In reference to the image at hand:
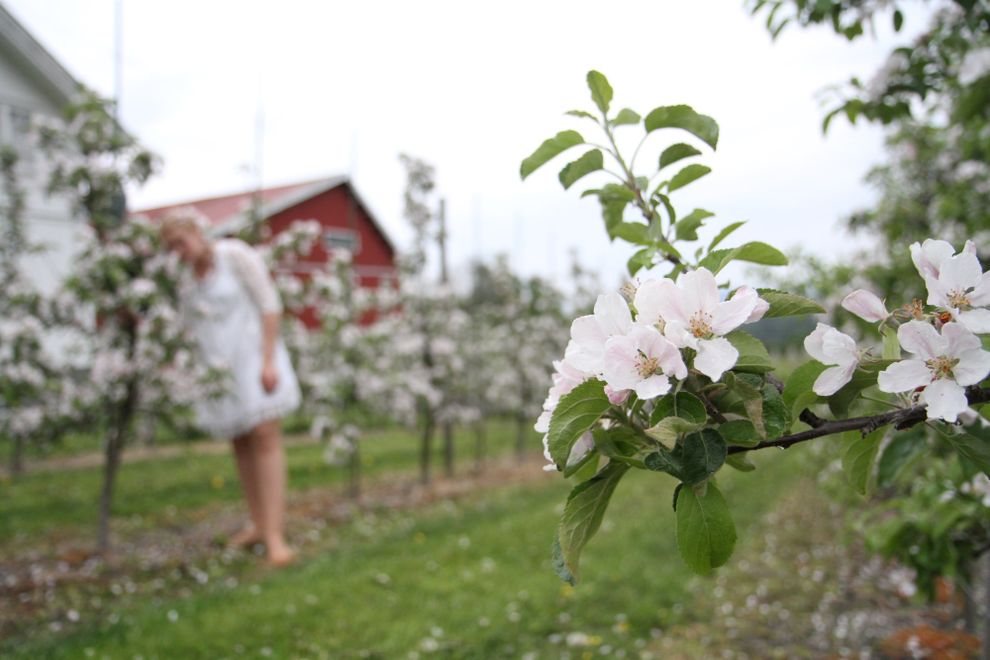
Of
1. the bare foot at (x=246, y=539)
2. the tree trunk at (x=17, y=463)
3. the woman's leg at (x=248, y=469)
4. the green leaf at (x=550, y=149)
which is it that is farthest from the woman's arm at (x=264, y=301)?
the tree trunk at (x=17, y=463)

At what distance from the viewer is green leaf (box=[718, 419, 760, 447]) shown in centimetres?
81

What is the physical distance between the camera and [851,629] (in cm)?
314

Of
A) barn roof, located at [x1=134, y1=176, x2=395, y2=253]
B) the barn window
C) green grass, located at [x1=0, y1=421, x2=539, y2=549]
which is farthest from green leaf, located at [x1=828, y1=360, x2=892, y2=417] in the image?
the barn window

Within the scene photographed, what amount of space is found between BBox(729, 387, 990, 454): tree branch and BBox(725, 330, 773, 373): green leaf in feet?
0.30

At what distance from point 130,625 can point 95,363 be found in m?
1.72

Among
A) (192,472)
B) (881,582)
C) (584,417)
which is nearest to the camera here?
(584,417)

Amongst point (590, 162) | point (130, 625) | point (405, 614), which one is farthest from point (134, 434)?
point (590, 162)

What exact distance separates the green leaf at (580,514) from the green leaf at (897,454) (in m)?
0.81

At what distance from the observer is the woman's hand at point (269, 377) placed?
4.02 metres

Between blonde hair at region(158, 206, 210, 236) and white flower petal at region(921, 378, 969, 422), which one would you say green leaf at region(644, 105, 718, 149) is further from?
blonde hair at region(158, 206, 210, 236)

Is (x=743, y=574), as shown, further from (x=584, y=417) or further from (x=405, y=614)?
(x=584, y=417)

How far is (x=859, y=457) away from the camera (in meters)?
0.98

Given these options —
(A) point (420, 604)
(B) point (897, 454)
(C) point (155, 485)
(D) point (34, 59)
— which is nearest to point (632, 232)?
(B) point (897, 454)

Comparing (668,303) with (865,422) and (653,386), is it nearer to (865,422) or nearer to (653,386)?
(653,386)
